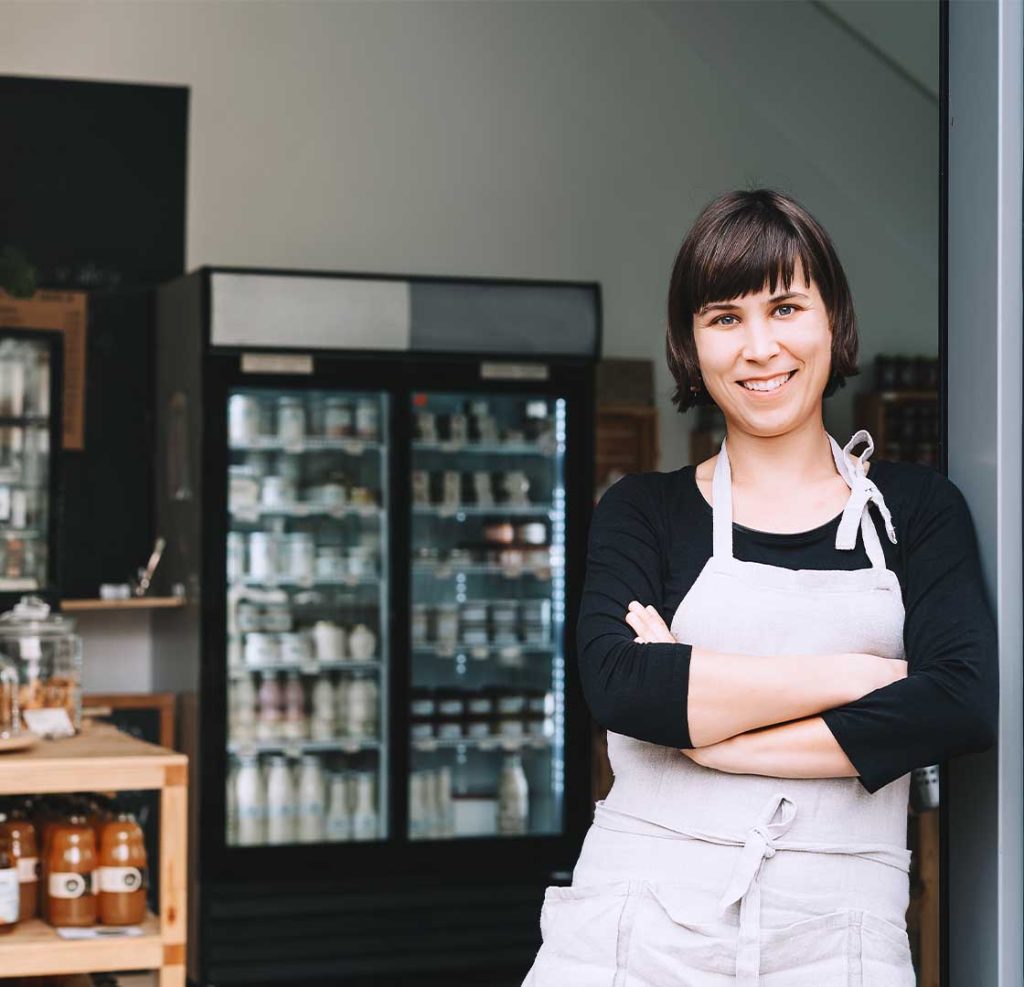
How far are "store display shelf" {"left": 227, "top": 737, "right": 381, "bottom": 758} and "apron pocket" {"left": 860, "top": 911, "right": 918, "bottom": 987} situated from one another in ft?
13.1

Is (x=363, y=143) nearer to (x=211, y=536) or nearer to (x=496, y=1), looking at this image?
(x=496, y=1)

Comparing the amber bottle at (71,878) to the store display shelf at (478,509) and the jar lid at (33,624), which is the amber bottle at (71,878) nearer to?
the jar lid at (33,624)

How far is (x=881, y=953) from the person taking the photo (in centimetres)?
159

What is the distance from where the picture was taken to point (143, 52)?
19.9 ft

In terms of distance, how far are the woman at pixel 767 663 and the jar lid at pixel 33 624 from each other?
7.10ft

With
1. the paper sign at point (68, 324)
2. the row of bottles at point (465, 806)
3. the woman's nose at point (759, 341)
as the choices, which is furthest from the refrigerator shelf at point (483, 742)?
the woman's nose at point (759, 341)

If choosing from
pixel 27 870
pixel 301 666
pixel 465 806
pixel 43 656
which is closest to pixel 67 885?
pixel 27 870

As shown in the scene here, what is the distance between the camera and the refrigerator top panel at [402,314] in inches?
205

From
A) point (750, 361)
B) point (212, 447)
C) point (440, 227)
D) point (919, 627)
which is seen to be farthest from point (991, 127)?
point (440, 227)

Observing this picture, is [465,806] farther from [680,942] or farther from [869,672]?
[869,672]

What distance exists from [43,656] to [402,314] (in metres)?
2.17

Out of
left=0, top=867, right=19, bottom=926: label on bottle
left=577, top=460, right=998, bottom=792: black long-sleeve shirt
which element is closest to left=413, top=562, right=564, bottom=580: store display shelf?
left=0, top=867, right=19, bottom=926: label on bottle

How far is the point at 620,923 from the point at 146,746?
5.90ft

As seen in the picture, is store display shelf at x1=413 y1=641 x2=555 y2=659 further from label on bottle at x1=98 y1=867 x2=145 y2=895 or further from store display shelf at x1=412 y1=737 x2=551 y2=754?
label on bottle at x1=98 y1=867 x2=145 y2=895
